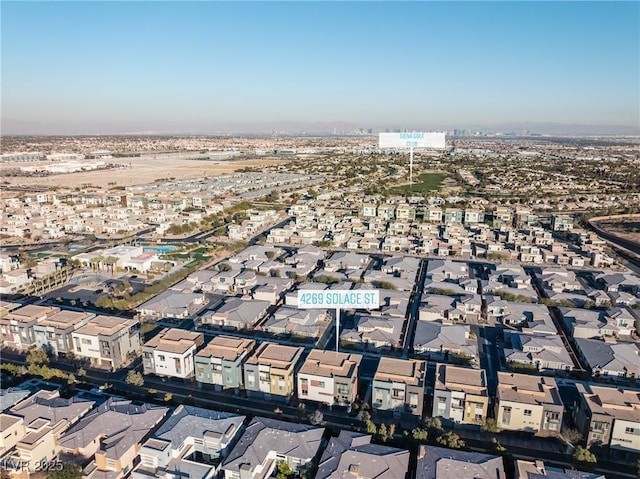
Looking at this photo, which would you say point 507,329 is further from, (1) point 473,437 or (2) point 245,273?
(2) point 245,273

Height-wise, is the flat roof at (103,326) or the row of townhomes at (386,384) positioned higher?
the flat roof at (103,326)

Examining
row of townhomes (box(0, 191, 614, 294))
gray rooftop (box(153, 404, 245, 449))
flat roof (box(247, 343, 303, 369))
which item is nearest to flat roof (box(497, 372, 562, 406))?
flat roof (box(247, 343, 303, 369))

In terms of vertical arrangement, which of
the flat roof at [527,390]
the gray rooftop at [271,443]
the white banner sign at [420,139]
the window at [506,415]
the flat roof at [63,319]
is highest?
the white banner sign at [420,139]

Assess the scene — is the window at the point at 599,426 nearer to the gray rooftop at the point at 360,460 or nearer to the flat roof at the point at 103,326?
the gray rooftop at the point at 360,460

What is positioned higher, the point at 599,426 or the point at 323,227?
the point at 323,227

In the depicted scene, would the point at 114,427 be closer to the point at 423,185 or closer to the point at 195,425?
the point at 195,425

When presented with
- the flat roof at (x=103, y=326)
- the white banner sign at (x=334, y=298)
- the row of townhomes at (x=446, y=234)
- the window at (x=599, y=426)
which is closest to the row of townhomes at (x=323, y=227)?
the row of townhomes at (x=446, y=234)

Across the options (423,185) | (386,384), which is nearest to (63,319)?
(386,384)

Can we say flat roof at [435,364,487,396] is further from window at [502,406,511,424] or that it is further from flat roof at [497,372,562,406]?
window at [502,406,511,424]
